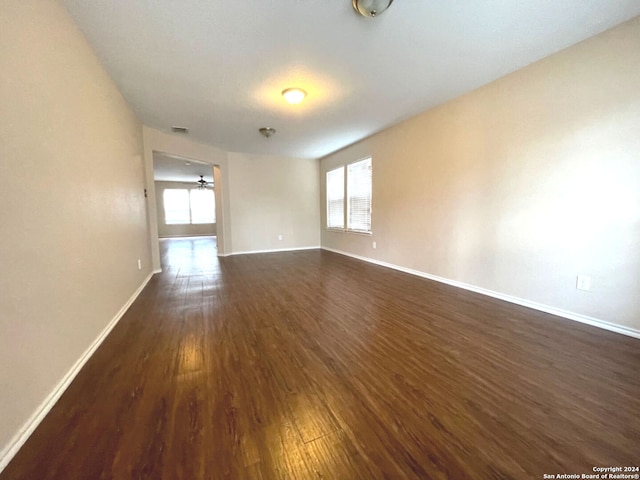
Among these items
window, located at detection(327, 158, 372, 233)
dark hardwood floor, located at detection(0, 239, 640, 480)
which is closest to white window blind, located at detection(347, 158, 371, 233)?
window, located at detection(327, 158, 372, 233)

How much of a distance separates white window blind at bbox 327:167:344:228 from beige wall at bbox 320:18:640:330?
2391mm

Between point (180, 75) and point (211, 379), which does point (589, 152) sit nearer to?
point (211, 379)

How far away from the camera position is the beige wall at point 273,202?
620 cm

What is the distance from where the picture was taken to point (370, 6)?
176 cm

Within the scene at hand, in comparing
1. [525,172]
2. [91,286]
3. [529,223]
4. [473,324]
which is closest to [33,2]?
[91,286]

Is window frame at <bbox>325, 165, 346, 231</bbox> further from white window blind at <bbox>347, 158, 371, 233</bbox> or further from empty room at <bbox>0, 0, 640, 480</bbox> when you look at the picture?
empty room at <bbox>0, 0, 640, 480</bbox>

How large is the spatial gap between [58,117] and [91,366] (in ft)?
5.52

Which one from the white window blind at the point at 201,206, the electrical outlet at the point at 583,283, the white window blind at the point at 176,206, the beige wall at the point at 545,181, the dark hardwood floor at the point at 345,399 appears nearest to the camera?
the dark hardwood floor at the point at 345,399

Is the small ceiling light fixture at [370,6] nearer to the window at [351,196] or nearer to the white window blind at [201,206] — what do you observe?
the window at [351,196]

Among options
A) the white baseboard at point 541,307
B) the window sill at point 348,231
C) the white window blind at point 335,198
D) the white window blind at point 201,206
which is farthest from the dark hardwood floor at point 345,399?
the white window blind at point 201,206

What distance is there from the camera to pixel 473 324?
7.51 feet

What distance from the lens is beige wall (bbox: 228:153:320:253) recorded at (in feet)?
20.3

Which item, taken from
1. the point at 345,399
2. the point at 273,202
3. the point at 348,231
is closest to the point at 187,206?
the point at 273,202

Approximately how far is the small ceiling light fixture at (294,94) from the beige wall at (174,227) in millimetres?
9350
